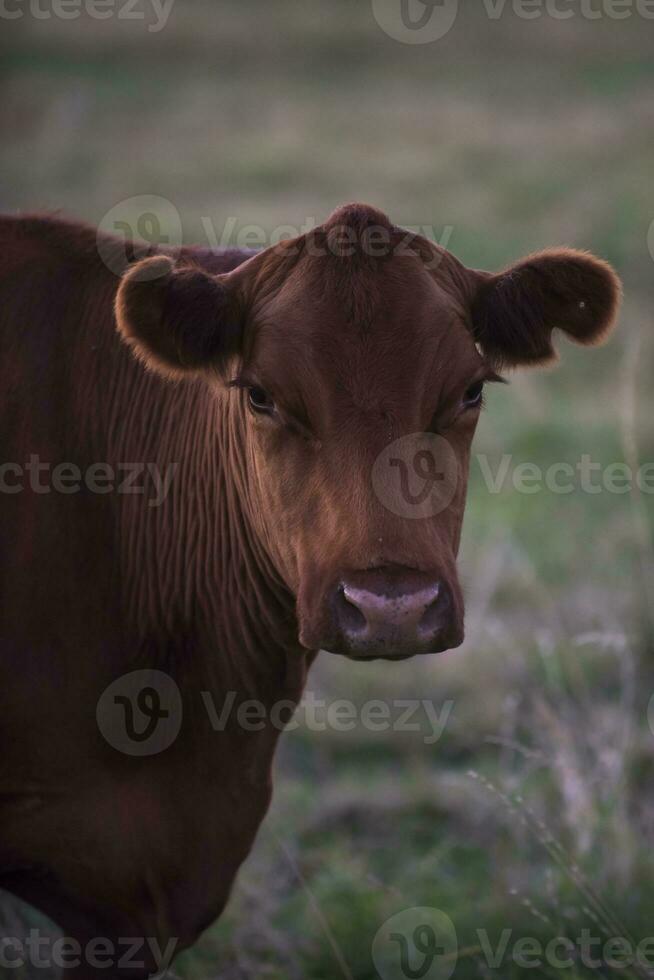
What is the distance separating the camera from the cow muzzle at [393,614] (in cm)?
315

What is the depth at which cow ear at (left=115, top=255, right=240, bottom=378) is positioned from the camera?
363 centimetres

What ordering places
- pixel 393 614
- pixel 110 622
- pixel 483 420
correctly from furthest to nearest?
pixel 483 420
pixel 110 622
pixel 393 614

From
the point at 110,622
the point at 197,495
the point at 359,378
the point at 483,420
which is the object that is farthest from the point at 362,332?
the point at 483,420

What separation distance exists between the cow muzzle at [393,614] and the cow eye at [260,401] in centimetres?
61

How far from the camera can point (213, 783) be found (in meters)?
3.96

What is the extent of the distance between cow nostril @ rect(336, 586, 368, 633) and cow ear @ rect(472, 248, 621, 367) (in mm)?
1039

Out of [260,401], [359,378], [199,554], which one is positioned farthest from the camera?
[199,554]

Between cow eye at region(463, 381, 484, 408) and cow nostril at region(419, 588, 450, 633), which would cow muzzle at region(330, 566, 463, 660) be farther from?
cow eye at region(463, 381, 484, 408)

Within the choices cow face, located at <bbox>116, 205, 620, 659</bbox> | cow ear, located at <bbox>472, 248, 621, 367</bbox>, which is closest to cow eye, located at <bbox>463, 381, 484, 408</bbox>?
cow face, located at <bbox>116, 205, 620, 659</bbox>

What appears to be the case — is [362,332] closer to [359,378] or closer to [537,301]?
[359,378]

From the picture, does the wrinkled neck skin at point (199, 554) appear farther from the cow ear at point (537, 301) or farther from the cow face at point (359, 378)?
the cow ear at point (537, 301)

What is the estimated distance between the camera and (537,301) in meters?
3.87

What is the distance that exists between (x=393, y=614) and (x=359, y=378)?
25.6 inches

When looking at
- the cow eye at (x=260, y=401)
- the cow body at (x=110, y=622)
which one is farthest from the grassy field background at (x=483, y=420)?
the cow eye at (x=260, y=401)
